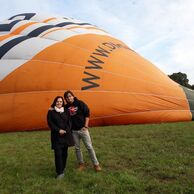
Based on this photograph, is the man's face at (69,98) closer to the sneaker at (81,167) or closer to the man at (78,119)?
the man at (78,119)

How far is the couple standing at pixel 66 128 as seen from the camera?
17.7 ft

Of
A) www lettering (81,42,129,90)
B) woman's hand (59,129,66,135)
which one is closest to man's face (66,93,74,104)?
woman's hand (59,129,66,135)

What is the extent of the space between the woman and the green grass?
253mm

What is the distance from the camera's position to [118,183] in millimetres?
4812

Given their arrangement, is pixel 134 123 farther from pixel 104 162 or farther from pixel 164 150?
pixel 104 162

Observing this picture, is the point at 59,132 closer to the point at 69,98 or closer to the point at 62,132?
the point at 62,132

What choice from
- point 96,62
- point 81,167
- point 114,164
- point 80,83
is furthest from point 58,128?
point 96,62

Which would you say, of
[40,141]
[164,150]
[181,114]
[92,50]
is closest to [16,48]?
[92,50]

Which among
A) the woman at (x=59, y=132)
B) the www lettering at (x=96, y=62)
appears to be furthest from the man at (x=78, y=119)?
the www lettering at (x=96, y=62)

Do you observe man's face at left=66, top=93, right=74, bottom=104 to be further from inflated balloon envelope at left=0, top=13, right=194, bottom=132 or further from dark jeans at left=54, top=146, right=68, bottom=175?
inflated balloon envelope at left=0, top=13, right=194, bottom=132

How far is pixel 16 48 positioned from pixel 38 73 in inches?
42.1

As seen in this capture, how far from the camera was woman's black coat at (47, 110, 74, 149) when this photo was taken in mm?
5406

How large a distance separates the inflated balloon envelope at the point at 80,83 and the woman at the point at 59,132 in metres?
3.87

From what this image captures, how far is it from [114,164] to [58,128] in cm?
109
